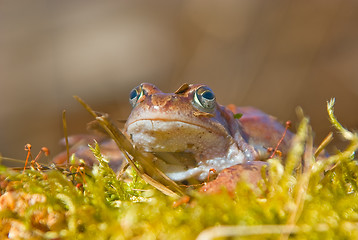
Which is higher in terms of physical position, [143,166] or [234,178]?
[234,178]

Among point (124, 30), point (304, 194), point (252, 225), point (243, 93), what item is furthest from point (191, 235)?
point (124, 30)

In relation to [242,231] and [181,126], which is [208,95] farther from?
[242,231]

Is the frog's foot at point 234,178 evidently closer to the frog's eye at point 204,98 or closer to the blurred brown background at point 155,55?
the frog's eye at point 204,98

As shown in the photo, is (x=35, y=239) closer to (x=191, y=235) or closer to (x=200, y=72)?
(x=191, y=235)

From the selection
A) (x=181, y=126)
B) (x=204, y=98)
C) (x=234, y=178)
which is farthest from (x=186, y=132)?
(x=234, y=178)

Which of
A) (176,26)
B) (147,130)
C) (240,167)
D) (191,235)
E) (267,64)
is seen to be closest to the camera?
(191,235)
